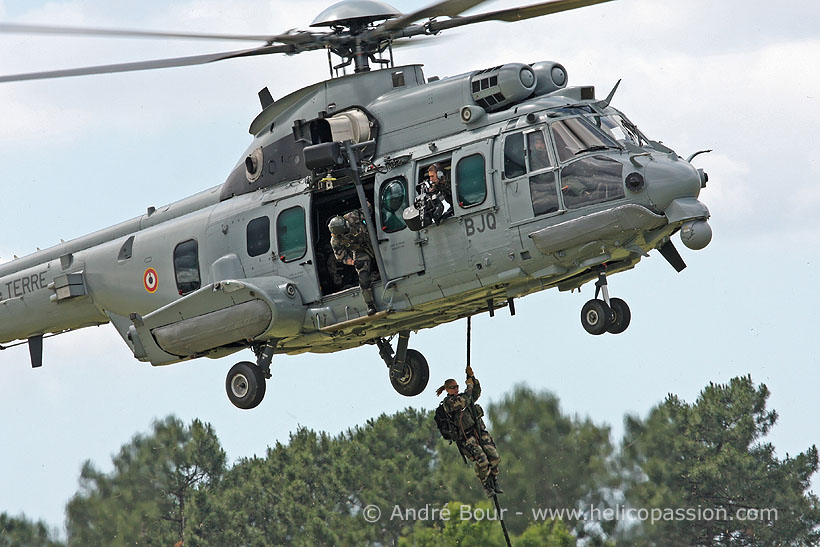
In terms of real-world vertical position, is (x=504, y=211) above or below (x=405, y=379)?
above

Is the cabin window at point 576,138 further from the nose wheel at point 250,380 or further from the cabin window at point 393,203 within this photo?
the nose wheel at point 250,380

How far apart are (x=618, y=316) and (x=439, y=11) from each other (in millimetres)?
4203

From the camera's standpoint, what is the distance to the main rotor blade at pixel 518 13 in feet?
52.5

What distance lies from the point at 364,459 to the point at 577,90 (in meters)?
28.1

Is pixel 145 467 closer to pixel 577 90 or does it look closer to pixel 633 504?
pixel 633 504

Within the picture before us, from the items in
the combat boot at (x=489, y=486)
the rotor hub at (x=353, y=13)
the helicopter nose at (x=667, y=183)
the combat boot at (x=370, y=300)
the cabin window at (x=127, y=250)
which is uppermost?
the rotor hub at (x=353, y=13)

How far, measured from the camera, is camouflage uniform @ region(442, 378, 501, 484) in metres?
17.2

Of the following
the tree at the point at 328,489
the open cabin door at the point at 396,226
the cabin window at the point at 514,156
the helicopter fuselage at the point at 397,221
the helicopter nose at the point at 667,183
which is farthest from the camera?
the tree at the point at 328,489

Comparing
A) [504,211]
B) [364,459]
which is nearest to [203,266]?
[504,211]

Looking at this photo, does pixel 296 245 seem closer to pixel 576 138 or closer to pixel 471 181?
pixel 471 181

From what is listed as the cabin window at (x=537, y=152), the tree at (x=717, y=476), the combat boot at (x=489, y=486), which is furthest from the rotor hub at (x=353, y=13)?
the tree at (x=717, y=476)

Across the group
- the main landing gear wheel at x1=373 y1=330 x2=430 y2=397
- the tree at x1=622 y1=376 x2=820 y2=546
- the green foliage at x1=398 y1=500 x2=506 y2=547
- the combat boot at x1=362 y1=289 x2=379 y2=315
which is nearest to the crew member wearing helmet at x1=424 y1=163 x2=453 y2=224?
the combat boot at x1=362 y1=289 x2=379 y2=315

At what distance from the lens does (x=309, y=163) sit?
1698 cm

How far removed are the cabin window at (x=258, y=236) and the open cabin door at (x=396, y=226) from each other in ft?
5.95
